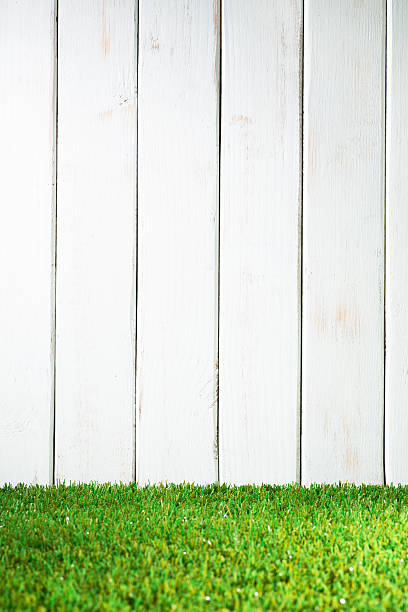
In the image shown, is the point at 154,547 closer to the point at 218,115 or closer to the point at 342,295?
the point at 342,295

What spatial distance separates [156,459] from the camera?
1700mm

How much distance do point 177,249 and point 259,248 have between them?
22 centimetres

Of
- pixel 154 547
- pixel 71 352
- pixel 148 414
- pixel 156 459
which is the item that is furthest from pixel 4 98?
pixel 154 547

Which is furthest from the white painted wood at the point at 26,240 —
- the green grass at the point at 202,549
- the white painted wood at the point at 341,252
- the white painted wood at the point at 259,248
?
the white painted wood at the point at 341,252

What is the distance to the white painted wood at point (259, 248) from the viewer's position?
1.71 meters

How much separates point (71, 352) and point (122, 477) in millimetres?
364

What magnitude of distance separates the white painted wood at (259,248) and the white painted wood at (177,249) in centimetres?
4

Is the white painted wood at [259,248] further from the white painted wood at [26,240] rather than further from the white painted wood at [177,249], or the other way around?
the white painted wood at [26,240]

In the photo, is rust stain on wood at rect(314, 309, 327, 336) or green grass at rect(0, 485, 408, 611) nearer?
green grass at rect(0, 485, 408, 611)

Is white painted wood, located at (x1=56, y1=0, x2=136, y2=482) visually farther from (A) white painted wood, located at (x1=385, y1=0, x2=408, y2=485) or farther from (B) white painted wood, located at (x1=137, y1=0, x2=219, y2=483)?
(A) white painted wood, located at (x1=385, y1=0, x2=408, y2=485)

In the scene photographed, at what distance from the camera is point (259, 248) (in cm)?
172

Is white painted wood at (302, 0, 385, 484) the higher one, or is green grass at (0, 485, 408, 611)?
white painted wood at (302, 0, 385, 484)

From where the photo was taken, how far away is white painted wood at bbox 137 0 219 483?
1702 mm

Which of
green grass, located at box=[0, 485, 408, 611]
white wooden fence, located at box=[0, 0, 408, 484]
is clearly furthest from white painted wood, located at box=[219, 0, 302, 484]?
green grass, located at box=[0, 485, 408, 611]
